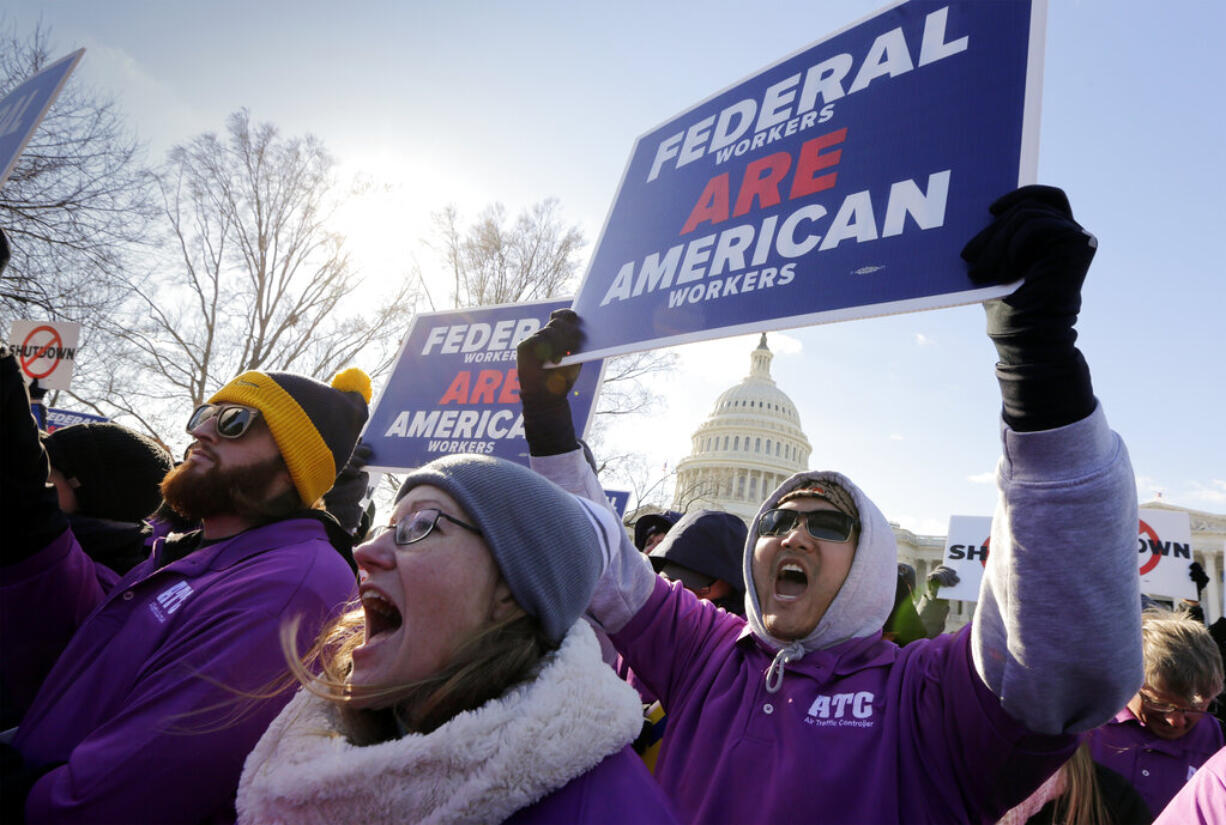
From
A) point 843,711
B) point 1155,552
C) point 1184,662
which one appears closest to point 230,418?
point 843,711

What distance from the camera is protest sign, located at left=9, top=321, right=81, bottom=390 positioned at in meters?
6.77

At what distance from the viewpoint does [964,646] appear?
1639 millimetres

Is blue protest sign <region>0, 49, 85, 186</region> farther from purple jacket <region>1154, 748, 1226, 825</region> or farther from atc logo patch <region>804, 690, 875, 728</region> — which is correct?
purple jacket <region>1154, 748, 1226, 825</region>

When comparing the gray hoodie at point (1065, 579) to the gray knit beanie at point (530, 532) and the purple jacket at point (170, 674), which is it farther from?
the purple jacket at point (170, 674)

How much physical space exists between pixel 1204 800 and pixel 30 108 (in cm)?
541

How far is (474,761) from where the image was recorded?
3.80ft

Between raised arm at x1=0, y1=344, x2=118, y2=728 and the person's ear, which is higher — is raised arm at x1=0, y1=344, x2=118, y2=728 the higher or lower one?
the lower one

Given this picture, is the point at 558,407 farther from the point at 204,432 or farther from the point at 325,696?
the point at 325,696

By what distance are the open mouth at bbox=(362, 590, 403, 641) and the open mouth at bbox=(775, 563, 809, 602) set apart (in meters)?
1.12

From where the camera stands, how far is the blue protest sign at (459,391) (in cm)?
483

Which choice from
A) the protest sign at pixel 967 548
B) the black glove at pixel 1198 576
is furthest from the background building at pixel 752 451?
the black glove at pixel 1198 576

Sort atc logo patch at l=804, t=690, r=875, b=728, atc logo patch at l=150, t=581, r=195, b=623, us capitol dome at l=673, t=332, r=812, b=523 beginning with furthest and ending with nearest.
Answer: us capitol dome at l=673, t=332, r=812, b=523
atc logo patch at l=150, t=581, r=195, b=623
atc logo patch at l=804, t=690, r=875, b=728

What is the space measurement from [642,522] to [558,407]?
8.35 feet

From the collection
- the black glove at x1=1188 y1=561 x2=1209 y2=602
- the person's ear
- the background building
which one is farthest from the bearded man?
the background building
